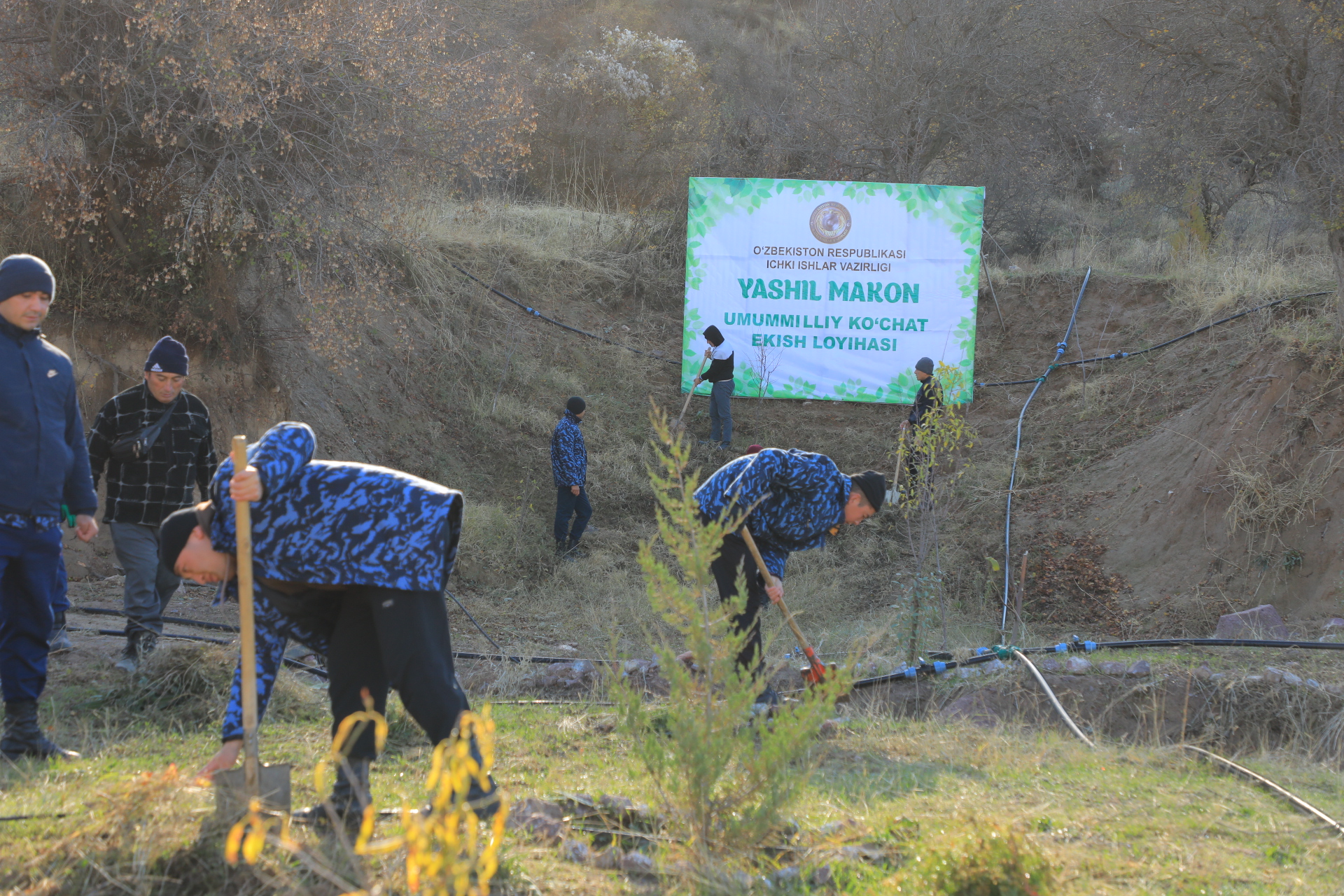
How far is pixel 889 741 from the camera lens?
4.88m

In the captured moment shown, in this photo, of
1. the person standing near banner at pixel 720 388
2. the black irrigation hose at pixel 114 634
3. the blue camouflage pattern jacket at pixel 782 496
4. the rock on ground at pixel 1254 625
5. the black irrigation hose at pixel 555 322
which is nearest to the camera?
the blue camouflage pattern jacket at pixel 782 496

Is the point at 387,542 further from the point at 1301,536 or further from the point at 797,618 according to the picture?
the point at 1301,536

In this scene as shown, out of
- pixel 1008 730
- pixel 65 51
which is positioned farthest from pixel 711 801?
pixel 65 51

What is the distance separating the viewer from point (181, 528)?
3.01 metres

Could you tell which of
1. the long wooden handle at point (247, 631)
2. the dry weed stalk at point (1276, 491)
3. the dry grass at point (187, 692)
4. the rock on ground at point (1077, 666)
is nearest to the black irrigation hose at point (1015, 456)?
the rock on ground at point (1077, 666)

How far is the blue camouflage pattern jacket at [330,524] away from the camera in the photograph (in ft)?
9.91

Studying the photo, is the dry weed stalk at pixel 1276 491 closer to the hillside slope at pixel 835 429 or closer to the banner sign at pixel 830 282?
the hillside slope at pixel 835 429

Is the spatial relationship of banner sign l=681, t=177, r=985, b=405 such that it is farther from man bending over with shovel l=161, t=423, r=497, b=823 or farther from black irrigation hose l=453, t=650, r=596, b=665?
man bending over with shovel l=161, t=423, r=497, b=823

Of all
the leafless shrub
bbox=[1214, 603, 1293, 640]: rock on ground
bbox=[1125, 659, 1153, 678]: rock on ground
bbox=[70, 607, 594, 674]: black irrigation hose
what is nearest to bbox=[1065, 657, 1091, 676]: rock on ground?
bbox=[1125, 659, 1153, 678]: rock on ground

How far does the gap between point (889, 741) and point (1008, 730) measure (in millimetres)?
941

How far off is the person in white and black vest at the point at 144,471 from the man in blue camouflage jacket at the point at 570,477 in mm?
4808

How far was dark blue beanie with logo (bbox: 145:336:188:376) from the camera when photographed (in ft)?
17.0

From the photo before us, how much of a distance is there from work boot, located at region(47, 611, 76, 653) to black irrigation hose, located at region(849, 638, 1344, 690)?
4.58 m

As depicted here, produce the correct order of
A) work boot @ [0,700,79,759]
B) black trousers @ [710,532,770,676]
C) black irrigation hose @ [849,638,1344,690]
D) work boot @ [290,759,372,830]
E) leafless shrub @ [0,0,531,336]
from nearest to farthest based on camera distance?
work boot @ [290,759,372,830], work boot @ [0,700,79,759], black trousers @ [710,532,770,676], black irrigation hose @ [849,638,1344,690], leafless shrub @ [0,0,531,336]
